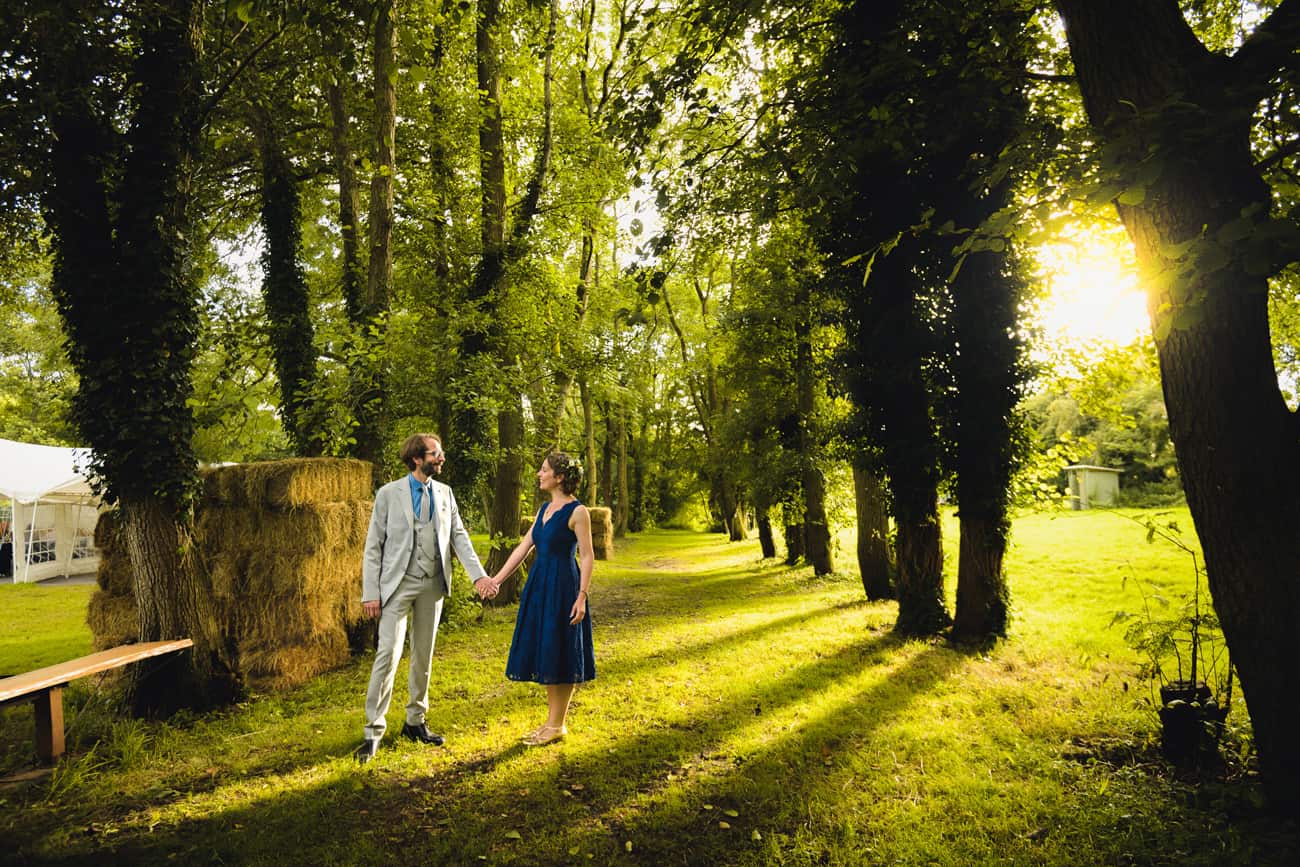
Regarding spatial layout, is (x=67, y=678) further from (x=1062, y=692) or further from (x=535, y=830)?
(x=1062, y=692)

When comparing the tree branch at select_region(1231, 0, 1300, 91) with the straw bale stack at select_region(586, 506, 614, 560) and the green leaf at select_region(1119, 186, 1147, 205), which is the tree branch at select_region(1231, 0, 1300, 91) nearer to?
the green leaf at select_region(1119, 186, 1147, 205)

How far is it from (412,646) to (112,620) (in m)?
4.18

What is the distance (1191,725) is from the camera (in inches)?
162

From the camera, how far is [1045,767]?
425cm

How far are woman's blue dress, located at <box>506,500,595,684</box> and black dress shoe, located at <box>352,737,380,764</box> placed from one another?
3.71 feet

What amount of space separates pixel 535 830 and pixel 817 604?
815cm

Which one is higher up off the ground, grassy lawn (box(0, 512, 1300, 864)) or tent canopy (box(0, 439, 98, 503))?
tent canopy (box(0, 439, 98, 503))

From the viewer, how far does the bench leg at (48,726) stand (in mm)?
4457

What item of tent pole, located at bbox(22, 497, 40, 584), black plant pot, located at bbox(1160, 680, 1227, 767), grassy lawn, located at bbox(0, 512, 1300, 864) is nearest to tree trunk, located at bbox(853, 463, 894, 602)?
grassy lawn, located at bbox(0, 512, 1300, 864)

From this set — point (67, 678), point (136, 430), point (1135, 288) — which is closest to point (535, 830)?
point (67, 678)

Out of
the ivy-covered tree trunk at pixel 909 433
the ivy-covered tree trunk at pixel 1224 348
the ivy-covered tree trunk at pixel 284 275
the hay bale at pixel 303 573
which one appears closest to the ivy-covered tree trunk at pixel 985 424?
the ivy-covered tree trunk at pixel 909 433

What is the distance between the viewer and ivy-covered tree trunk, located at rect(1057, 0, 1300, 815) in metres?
2.86

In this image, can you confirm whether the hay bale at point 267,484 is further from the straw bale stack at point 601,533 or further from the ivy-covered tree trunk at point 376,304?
the straw bale stack at point 601,533

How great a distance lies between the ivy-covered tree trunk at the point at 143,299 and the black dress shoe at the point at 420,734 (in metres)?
2.36
